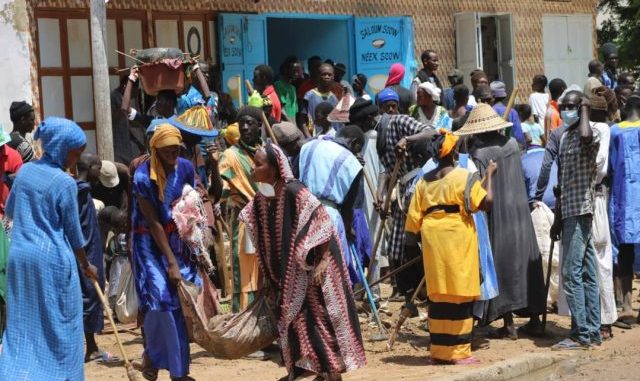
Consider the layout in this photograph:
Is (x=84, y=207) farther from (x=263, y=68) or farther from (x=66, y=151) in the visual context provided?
(x=263, y=68)

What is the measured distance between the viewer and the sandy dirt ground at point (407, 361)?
27.6 ft

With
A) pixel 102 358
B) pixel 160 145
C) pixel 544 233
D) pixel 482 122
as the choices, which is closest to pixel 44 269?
pixel 160 145

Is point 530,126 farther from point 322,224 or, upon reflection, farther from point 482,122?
point 322,224

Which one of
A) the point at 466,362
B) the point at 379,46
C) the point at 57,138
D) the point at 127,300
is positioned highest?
the point at 379,46

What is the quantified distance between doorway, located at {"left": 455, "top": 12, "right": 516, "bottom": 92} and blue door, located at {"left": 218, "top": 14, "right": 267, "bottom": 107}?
358 centimetres

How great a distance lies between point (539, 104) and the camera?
50.9 feet

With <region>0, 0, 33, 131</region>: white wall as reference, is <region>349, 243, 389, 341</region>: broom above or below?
below

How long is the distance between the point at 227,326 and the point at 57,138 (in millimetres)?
1501

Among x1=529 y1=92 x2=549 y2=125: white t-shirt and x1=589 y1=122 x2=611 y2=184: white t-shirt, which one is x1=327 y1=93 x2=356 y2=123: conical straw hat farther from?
x1=529 y1=92 x2=549 y2=125: white t-shirt

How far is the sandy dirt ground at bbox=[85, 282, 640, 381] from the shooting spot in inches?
331

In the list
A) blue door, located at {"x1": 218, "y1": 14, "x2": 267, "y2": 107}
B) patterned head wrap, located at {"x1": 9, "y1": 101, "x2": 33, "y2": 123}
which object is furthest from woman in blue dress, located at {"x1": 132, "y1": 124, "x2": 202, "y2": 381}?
blue door, located at {"x1": 218, "y1": 14, "x2": 267, "y2": 107}

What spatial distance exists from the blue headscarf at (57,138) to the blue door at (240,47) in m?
7.28

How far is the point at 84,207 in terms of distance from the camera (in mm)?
8727

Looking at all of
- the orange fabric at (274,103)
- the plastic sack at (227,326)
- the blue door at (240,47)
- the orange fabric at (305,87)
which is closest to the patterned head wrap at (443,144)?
the plastic sack at (227,326)
